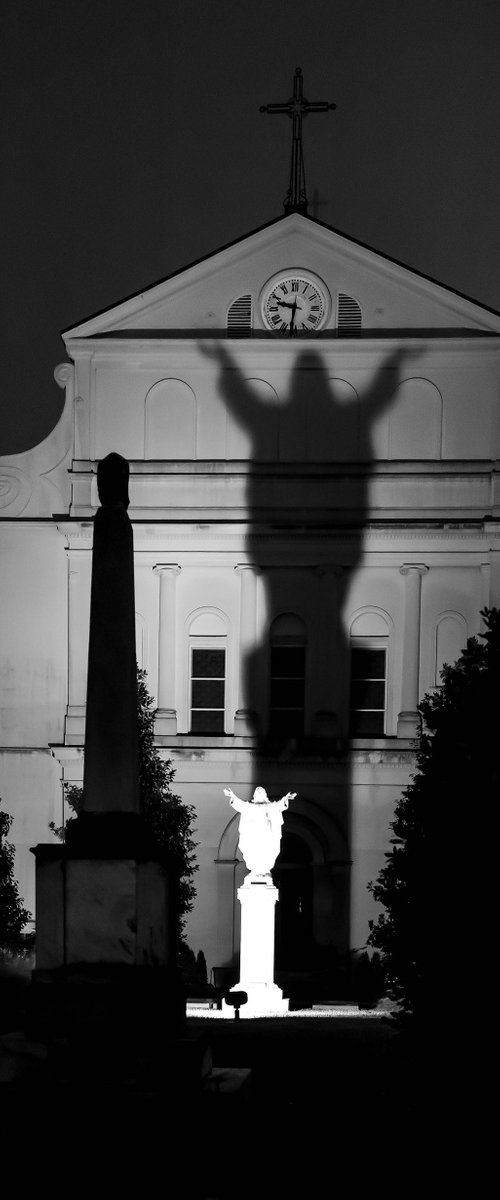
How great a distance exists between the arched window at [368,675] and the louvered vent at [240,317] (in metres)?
6.94

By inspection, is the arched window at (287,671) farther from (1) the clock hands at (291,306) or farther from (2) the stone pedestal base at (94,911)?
(2) the stone pedestal base at (94,911)

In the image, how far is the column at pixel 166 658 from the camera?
49625mm

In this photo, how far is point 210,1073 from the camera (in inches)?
734

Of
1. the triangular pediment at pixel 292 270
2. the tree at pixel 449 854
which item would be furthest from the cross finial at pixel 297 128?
the tree at pixel 449 854

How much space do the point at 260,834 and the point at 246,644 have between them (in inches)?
337

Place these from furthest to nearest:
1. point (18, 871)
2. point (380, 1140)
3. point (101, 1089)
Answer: point (18, 871)
point (380, 1140)
point (101, 1089)

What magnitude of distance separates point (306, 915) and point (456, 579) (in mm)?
8212

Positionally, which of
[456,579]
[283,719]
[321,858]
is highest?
[456,579]

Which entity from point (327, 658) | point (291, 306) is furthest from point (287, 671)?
point (291, 306)

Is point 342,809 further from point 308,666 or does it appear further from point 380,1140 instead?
point 380,1140

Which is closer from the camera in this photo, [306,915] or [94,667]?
[94,667]

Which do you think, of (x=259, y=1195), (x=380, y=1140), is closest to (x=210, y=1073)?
(x=259, y=1195)

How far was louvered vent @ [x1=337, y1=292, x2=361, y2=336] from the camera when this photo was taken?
49938mm

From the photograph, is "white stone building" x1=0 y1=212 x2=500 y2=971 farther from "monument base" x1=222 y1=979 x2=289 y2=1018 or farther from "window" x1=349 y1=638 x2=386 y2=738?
"monument base" x1=222 y1=979 x2=289 y2=1018
